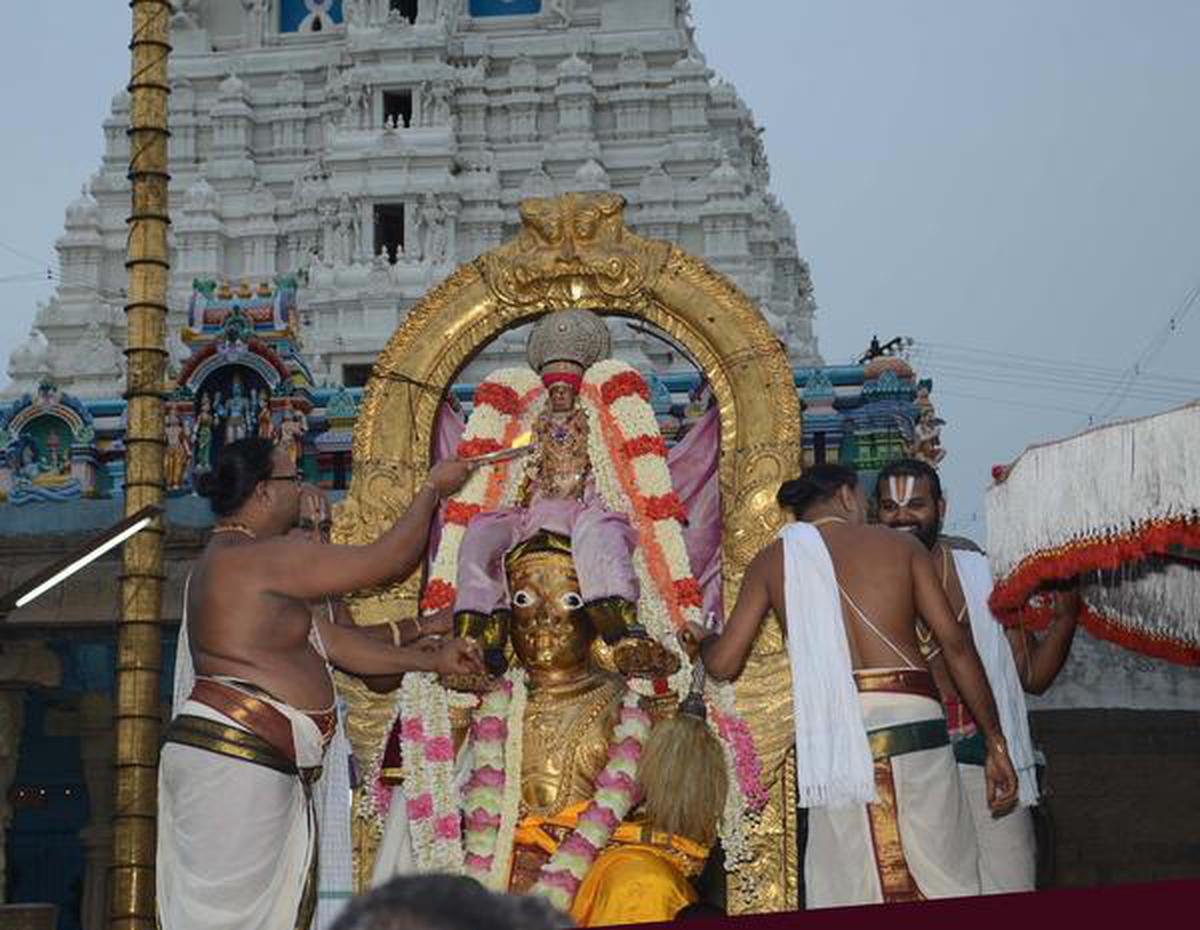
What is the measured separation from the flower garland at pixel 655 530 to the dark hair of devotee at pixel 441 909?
4.97 m

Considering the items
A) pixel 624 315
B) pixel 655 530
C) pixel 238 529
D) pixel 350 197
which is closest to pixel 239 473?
pixel 238 529

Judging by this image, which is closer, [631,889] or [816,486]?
[816,486]

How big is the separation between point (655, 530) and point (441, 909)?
17.3 feet

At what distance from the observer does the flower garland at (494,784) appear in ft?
22.4

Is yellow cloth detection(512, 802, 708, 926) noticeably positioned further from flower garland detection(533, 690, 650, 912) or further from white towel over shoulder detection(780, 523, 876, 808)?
white towel over shoulder detection(780, 523, 876, 808)

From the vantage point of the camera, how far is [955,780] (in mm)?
5711

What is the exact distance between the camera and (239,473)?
5969 millimetres

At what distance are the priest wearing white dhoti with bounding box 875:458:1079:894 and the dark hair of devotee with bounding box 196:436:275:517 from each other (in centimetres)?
219

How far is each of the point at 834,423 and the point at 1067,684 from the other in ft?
35.3

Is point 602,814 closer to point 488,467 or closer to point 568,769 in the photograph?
point 568,769

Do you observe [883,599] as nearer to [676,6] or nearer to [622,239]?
[622,239]

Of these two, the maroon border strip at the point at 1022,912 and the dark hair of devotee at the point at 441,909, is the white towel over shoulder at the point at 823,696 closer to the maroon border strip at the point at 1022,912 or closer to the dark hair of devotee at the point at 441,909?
the maroon border strip at the point at 1022,912

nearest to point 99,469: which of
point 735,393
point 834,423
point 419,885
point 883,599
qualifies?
point 834,423

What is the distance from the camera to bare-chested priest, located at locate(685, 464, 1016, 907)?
559 centimetres
